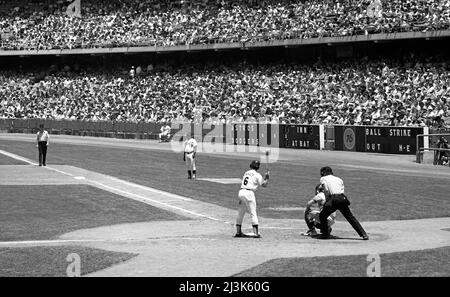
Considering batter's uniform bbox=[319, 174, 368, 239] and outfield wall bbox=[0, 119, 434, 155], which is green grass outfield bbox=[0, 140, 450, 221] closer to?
batter's uniform bbox=[319, 174, 368, 239]

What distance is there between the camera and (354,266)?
47.7ft

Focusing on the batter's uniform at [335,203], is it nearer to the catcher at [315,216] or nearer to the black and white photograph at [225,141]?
the black and white photograph at [225,141]

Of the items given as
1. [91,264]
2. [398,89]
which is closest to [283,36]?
[398,89]

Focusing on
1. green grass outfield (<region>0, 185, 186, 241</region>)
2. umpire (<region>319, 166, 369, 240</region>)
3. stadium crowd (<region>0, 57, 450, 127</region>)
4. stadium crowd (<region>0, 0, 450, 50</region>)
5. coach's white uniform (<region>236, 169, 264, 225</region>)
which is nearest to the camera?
umpire (<region>319, 166, 369, 240</region>)

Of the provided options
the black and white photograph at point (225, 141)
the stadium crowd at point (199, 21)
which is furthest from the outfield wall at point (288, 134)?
the stadium crowd at point (199, 21)

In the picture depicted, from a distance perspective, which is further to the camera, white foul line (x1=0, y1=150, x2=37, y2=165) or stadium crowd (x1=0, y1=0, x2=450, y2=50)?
stadium crowd (x1=0, y1=0, x2=450, y2=50)

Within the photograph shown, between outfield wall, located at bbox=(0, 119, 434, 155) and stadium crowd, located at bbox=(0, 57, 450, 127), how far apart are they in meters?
0.57

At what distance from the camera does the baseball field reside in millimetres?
14781

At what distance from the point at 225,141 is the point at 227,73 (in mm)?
10233

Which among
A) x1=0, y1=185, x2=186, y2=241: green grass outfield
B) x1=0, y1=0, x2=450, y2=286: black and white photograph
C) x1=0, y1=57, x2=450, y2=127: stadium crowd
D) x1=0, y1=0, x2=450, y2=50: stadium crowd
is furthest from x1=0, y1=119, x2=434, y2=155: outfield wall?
x1=0, y1=185, x2=186, y2=241: green grass outfield

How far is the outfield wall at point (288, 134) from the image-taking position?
46375 millimetres

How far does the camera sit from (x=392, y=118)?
46375 millimetres
